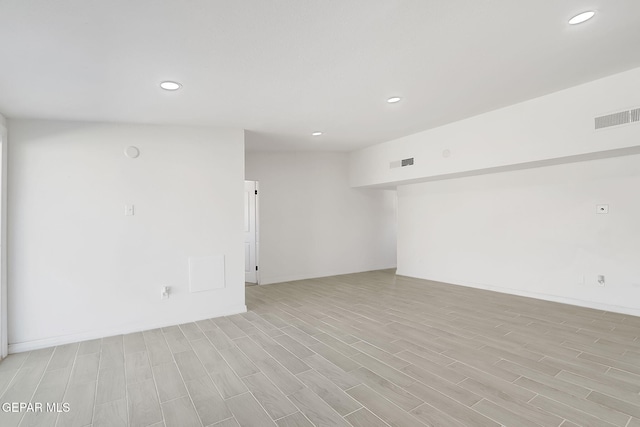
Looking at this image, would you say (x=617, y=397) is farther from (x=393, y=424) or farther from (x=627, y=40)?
(x=627, y=40)

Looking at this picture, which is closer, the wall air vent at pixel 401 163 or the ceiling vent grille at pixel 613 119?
the ceiling vent grille at pixel 613 119

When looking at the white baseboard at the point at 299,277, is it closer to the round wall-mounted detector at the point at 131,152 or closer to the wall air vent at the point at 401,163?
the wall air vent at the point at 401,163

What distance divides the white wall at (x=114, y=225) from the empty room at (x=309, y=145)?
0.07 ft

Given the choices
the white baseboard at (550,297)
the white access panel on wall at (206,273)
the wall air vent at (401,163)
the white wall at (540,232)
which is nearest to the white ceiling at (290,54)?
the white wall at (540,232)

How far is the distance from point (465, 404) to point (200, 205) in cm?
366

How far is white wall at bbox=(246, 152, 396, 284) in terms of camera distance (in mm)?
6387

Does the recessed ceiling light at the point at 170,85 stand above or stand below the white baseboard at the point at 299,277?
above

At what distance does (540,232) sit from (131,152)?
5.97 metres

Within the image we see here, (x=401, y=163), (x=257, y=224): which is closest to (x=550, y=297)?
(x=401, y=163)

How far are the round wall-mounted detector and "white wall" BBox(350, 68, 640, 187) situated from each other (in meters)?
4.35

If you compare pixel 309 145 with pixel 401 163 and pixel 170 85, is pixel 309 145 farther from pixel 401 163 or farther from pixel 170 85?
pixel 170 85

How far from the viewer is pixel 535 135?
3.89 meters

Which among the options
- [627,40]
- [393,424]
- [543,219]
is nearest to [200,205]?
[393,424]

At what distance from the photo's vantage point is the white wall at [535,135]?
3258 mm
